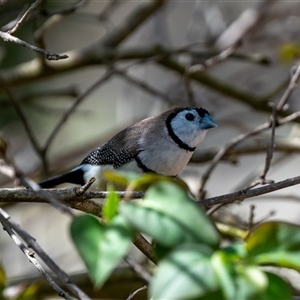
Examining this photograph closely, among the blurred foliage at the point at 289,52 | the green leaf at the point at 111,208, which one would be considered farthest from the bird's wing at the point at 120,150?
the green leaf at the point at 111,208

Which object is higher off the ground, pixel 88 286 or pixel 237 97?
pixel 237 97

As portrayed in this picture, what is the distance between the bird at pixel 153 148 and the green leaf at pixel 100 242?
2160mm

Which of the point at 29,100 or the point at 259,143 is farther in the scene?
the point at 29,100

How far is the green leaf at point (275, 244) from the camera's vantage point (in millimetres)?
924

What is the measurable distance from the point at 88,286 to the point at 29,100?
143 centimetres

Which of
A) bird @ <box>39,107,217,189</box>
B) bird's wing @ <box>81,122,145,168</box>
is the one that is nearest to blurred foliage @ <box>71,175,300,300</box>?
bird @ <box>39,107,217,189</box>

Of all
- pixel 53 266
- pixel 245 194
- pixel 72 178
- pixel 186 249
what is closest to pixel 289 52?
pixel 72 178

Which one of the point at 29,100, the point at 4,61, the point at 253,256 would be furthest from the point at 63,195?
the point at 4,61

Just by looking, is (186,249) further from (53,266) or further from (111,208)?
(53,266)

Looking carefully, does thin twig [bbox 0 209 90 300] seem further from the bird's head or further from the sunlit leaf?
the bird's head

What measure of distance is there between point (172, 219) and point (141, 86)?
2697 millimetres

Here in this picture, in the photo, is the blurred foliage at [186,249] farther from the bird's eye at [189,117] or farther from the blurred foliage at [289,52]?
the blurred foliage at [289,52]

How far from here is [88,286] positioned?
3207 millimetres

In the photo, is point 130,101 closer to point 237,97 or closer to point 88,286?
point 237,97
